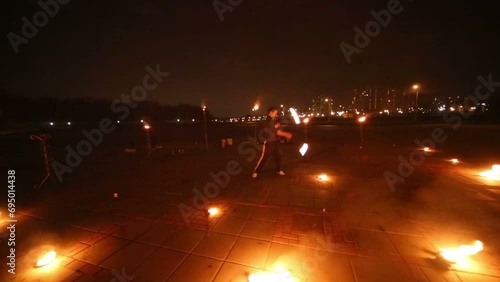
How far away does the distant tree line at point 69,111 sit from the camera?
53.0 m

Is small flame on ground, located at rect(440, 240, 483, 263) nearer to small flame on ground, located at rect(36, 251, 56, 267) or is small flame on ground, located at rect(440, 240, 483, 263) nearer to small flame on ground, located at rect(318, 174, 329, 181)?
small flame on ground, located at rect(318, 174, 329, 181)

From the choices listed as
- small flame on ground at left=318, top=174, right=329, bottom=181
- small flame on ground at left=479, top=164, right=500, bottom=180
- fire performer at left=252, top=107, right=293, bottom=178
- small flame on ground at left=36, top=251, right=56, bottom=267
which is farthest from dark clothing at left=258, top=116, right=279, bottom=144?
small flame on ground at left=479, top=164, right=500, bottom=180

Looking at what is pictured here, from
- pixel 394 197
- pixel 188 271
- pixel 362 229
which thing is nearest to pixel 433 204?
pixel 394 197

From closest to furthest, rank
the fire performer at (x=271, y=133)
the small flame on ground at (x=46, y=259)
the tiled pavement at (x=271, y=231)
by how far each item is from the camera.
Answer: the tiled pavement at (x=271, y=231), the small flame on ground at (x=46, y=259), the fire performer at (x=271, y=133)

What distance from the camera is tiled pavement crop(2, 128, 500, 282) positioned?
3.03 meters

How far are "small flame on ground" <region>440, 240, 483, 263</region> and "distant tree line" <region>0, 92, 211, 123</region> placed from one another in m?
58.9

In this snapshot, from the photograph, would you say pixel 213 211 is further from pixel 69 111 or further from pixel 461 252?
pixel 69 111

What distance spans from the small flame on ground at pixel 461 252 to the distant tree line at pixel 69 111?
58.9 meters

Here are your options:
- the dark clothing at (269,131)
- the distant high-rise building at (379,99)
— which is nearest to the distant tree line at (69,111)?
the dark clothing at (269,131)

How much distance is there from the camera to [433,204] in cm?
499

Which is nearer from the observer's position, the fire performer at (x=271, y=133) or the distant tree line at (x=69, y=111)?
the fire performer at (x=271, y=133)

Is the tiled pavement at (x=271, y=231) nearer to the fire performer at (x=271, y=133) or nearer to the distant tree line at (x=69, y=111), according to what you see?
the fire performer at (x=271, y=133)

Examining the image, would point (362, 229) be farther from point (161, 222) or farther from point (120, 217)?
point (120, 217)

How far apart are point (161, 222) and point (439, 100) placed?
7168 inches
